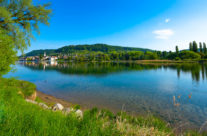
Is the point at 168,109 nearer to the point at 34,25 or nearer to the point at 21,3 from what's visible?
the point at 34,25

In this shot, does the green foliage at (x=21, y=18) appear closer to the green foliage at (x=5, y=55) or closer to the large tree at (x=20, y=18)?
the large tree at (x=20, y=18)

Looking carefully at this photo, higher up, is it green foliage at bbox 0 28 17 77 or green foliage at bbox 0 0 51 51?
green foliage at bbox 0 0 51 51

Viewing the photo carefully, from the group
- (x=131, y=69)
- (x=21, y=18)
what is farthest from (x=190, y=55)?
(x=21, y=18)

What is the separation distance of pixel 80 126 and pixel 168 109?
11.0 m

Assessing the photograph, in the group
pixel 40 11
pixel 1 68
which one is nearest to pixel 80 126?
pixel 1 68

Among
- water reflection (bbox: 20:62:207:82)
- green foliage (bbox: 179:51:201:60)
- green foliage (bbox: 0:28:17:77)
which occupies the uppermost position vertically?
green foliage (bbox: 179:51:201:60)

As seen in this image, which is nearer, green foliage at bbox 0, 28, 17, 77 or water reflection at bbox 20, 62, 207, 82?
green foliage at bbox 0, 28, 17, 77

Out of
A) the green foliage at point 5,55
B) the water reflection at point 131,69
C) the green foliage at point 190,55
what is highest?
the green foliage at point 190,55

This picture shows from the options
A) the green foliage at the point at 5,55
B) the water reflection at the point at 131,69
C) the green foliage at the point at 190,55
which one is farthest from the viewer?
the green foliage at the point at 190,55

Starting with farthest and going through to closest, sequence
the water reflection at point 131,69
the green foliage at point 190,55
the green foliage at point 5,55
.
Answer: the green foliage at point 190,55
the water reflection at point 131,69
the green foliage at point 5,55

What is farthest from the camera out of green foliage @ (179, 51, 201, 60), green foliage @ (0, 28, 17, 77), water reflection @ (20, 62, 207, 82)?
green foliage @ (179, 51, 201, 60)

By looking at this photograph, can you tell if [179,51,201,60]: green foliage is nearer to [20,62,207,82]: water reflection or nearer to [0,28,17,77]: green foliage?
[20,62,207,82]: water reflection

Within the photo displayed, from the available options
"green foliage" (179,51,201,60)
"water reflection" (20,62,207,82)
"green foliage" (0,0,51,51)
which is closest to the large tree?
"green foliage" (0,0,51,51)

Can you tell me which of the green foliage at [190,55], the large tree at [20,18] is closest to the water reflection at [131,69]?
the large tree at [20,18]
